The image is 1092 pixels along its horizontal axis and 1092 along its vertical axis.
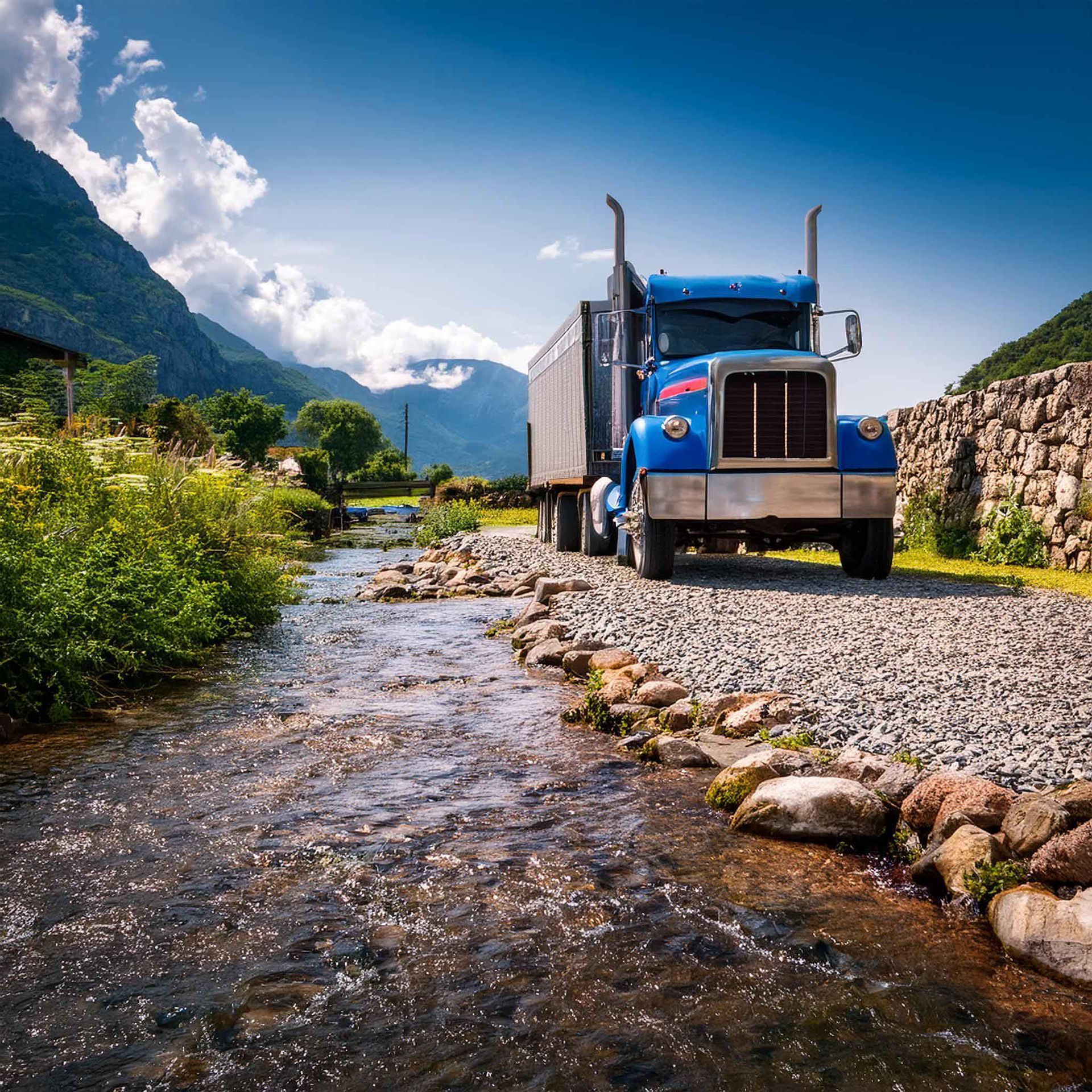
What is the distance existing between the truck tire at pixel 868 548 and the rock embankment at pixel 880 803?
17.3ft

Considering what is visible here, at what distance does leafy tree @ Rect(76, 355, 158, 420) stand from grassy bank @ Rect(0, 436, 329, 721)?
22.0 meters

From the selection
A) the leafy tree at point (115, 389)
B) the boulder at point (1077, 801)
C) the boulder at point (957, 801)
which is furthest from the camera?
the leafy tree at point (115, 389)

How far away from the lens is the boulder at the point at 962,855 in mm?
3457

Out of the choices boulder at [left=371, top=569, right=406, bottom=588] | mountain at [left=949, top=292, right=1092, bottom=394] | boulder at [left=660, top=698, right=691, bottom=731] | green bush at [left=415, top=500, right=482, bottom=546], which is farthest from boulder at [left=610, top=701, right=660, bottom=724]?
mountain at [left=949, top=292, right=1092, bottom=394]

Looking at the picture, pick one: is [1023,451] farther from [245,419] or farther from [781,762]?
[245,419]

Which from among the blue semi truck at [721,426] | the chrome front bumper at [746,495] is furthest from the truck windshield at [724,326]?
the chrome front bumper at [746,495]

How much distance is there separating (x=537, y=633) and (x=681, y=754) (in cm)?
386

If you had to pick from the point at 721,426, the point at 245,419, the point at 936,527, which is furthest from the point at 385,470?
the point at 721,426

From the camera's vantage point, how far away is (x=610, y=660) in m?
7.18

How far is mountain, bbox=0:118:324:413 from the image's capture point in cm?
14162

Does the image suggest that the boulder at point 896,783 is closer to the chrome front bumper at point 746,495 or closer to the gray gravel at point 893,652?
the gray gravel at point 893,652

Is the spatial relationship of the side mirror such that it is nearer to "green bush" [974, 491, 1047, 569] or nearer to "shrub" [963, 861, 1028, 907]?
"green bush" [974, 491, 1047, 569]

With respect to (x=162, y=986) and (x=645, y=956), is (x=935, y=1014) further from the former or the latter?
(x=162, y=986)

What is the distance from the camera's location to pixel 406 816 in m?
4.23
